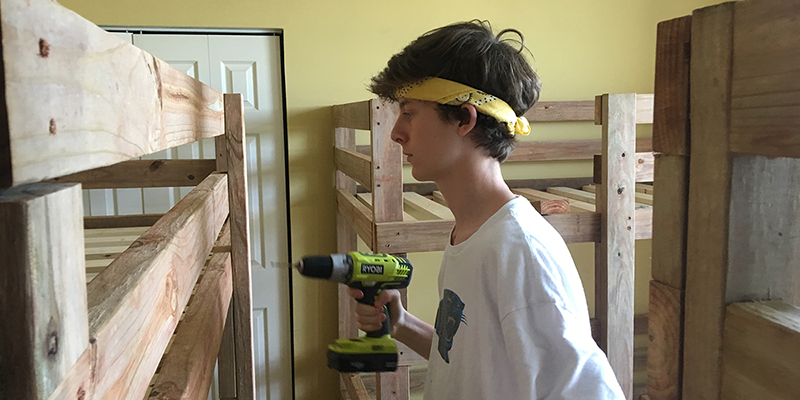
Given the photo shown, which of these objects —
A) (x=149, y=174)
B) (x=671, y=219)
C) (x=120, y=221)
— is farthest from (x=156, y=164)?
(x=671, y=219)

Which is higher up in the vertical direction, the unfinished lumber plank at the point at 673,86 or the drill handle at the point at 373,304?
the unfinished lumber plank at the point at 673,86

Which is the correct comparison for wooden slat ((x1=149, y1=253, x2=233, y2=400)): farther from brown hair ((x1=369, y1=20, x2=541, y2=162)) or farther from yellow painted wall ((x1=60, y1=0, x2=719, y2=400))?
yellow painted wall ((x1=60, y1=0, x2=719, y2=400))

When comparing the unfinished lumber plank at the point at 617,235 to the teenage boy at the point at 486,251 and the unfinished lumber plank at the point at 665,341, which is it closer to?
the teenage boy at the point at 486,251

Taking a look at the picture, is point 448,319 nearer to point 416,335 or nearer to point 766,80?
point 416,335

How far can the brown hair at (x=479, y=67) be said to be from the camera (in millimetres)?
1312

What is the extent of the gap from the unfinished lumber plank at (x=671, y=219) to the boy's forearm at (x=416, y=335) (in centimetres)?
82

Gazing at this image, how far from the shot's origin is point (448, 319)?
50.0 inches

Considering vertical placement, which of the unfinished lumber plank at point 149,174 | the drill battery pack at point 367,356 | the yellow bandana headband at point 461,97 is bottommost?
the drill battery pack at point 367,356

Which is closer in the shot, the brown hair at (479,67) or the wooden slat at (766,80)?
the wooden slat at (766,80)

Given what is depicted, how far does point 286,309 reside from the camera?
140 inches

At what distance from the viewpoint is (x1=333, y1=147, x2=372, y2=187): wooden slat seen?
7.92 ft

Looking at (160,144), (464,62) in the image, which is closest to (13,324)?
(160,144)

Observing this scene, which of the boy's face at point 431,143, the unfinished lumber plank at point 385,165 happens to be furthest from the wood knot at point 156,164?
the boy's face at point 431,143

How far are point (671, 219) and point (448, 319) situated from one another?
1.94 feet
